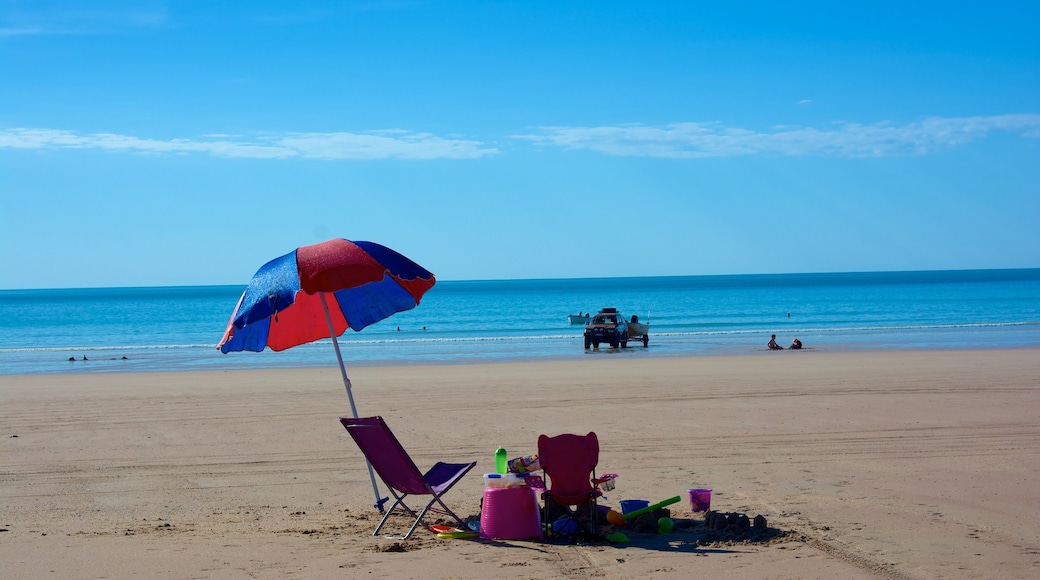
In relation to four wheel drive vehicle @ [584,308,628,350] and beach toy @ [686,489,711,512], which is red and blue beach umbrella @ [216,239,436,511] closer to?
beach toy @ [686,489,711,512]

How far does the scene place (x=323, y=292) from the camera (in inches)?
259

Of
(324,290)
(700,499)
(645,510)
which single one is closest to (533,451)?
(700,499)

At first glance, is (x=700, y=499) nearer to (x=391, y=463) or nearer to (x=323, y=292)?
(x=391, y=463)

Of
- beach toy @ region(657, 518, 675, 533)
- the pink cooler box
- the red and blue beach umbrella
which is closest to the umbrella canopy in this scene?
the red and blue beach umbrella

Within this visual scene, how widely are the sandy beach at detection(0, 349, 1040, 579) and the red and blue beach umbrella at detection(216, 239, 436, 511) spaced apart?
4.57 feet

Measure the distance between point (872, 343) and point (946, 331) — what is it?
9817 mm

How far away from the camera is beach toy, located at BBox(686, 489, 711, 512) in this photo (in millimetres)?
6703

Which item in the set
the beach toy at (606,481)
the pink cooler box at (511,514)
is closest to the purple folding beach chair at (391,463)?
the pink cooler box at (511,514)

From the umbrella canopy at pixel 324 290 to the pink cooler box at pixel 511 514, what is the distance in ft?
5.03

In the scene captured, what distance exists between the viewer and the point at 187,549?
5.88 meters

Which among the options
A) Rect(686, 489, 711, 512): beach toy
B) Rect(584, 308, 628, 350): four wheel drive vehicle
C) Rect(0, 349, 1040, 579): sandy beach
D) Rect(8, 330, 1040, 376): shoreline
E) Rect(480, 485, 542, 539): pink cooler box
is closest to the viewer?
Rect(0, 349, 1040, 579): sandy beach

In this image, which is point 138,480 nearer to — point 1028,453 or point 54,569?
point 54,569

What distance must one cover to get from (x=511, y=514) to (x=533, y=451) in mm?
3602

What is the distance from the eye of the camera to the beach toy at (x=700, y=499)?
6703mm
